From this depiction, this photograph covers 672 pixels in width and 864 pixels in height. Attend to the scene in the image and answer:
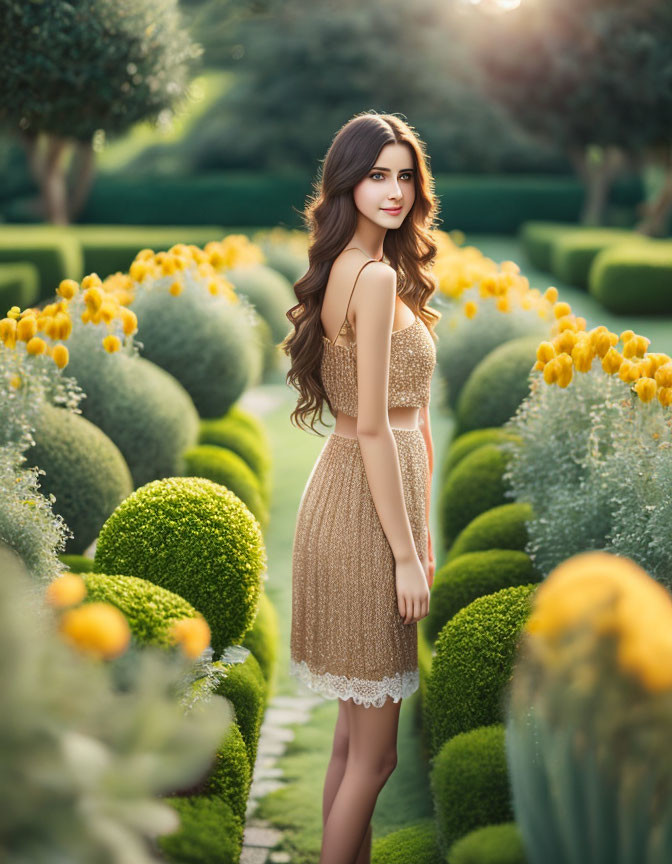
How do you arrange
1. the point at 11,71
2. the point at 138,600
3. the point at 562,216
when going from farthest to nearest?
the point at 562,216, the point at 11,71, the point at 138,600

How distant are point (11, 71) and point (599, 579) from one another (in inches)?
160

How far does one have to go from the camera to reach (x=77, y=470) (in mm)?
3816

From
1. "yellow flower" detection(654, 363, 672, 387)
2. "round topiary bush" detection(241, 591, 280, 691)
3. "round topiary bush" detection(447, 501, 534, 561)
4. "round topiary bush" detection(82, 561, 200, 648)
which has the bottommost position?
"round topiary bush" detection(82, 561, 200, 648)

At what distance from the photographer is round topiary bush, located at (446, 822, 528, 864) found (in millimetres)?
1882

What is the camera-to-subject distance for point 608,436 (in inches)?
148

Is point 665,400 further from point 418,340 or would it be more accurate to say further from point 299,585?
point 299,585

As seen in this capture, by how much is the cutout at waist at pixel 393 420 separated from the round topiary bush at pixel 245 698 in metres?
0.84

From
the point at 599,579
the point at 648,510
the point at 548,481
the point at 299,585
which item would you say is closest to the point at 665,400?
the point at 648,510

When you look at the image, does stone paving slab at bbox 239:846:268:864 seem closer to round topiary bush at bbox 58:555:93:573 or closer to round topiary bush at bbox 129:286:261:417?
round topiary bush at bbox 58:555:93:573

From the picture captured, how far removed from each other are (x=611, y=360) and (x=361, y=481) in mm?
1330

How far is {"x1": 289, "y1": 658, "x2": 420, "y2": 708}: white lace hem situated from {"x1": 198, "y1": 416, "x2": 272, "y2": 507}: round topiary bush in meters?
3.18

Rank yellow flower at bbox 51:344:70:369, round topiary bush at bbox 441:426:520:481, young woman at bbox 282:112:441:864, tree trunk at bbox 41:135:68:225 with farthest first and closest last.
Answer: tree trunk at bbox 41:135:68:225
round topiary bush at bbox 441:426:520:481
yellow flower at bbox 51:344:70:369
young woman at bbox 282:112:441:864

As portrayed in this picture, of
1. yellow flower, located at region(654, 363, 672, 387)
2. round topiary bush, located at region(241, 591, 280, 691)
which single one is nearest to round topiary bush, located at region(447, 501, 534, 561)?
round topiary bush, located at region(241, 591, 280, 691)

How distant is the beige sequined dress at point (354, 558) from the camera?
244cm
